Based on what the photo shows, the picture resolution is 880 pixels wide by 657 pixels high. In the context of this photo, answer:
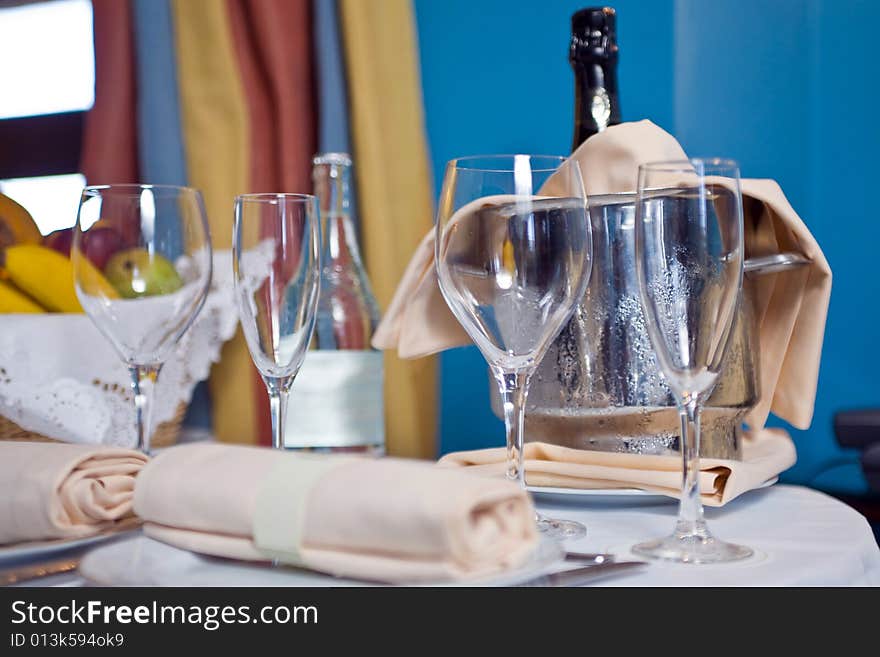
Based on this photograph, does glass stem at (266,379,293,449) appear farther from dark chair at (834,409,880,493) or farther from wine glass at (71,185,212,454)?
dark chair at (834,409,880,493)

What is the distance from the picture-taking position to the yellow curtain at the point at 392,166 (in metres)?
1.11

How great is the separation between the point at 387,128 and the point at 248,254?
2.11 feet

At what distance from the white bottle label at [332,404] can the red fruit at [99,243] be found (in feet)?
0.95

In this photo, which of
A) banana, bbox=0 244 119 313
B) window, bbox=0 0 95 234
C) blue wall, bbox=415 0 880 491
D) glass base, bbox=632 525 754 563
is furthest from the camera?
window, bbox=0 0 95 234

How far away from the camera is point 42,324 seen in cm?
82

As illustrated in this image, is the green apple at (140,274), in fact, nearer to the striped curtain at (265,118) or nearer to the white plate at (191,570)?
the white plate at (191,570)

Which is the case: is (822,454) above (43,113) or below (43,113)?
below

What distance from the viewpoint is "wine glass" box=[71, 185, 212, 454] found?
567mm

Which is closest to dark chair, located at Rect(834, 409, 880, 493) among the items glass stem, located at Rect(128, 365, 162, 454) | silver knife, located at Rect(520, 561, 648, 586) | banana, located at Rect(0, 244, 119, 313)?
silver knife, located at Rect(520, 561, 648, 586)

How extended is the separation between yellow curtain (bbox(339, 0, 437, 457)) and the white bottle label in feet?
0.76

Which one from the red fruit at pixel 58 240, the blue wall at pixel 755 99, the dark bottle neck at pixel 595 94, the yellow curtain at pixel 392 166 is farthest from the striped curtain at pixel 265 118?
the dark bottle neck at pixel 595 94

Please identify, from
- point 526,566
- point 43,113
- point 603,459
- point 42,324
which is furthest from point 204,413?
point 526,566

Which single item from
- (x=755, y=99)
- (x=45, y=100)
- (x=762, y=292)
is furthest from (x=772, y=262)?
(x=45, y=100)
